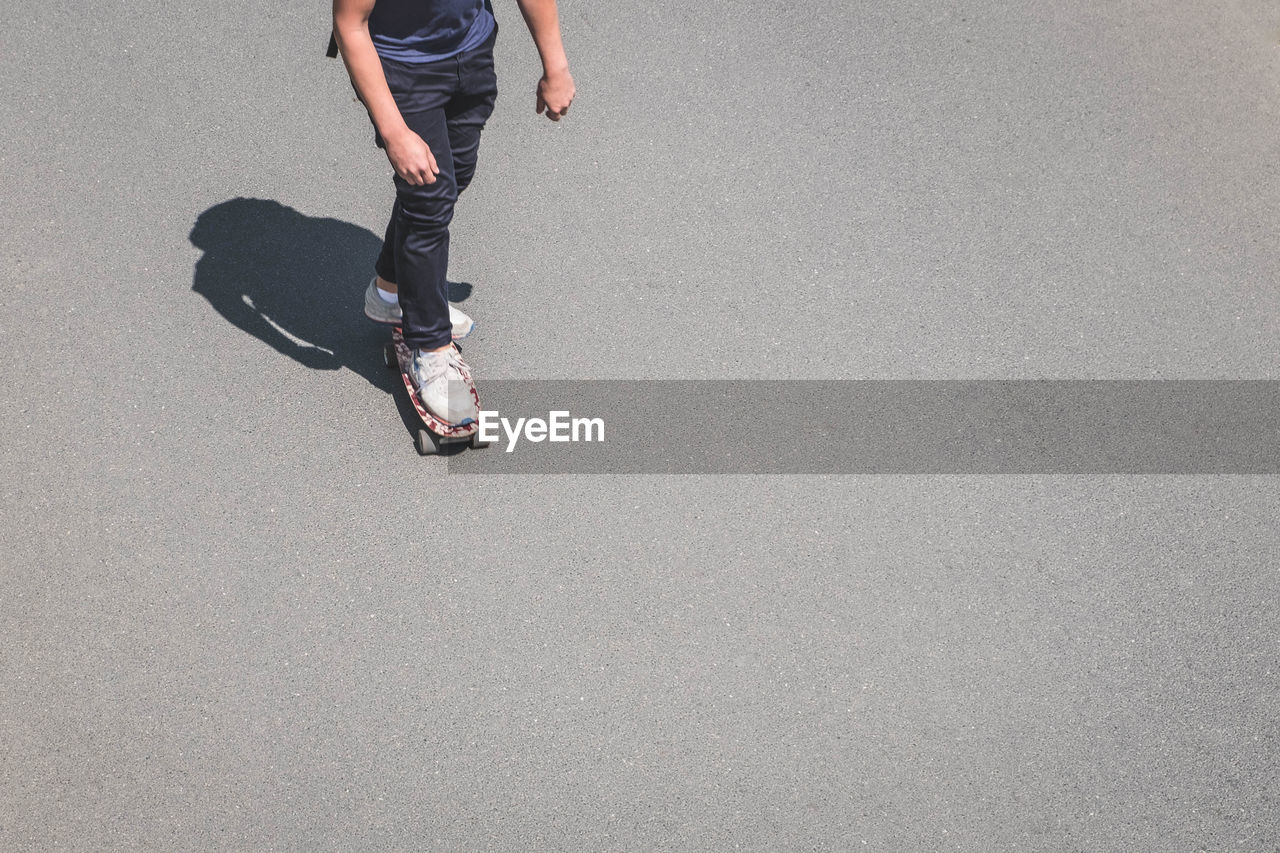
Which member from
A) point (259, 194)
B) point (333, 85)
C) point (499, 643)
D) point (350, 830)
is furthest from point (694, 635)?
point (333, 85)

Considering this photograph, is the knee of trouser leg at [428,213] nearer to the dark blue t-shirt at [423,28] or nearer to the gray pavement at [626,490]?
the dark blue t-shirt at [423,28]

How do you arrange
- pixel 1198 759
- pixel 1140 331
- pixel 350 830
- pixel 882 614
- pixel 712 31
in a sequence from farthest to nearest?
1. pixel 712 31
2. pixel 1140 331
3. pixel 882 614
4. pixel 1198 759
5. pixel 350 830

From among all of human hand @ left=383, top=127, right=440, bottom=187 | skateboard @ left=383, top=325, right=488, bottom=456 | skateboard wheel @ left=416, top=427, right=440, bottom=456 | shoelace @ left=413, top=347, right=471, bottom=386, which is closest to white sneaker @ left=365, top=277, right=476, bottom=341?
skateboard @ left=383, top=325, right=488, bottom=456

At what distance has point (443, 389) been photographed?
3.72 metres

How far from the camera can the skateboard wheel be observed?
3.78 meters

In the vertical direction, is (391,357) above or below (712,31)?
below

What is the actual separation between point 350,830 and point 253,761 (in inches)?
14.0

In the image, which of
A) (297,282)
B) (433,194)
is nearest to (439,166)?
(433,194)

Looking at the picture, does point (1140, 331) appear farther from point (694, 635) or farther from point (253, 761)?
point (253, 761)

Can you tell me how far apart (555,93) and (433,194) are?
53 centimetres

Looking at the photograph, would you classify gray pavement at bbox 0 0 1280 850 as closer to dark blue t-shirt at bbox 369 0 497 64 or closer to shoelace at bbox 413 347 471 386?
shoelace at bbox 413 347 471 386

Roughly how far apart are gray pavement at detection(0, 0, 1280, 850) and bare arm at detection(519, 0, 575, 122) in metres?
1.02

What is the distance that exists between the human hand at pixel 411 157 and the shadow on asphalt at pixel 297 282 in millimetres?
1079

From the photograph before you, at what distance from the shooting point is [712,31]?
5.47 m
